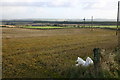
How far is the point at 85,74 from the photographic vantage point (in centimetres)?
563

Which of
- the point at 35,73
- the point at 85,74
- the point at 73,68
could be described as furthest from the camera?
the point at 35,73

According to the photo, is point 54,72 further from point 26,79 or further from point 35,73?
point 26,79

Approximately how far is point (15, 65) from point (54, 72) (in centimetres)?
229

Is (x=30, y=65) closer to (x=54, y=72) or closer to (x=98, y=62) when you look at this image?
(x=54, y=72)

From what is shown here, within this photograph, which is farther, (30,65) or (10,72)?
(30,65)

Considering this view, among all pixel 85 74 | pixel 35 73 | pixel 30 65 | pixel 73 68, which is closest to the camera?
pixel 85 74

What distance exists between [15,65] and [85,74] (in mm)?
3768

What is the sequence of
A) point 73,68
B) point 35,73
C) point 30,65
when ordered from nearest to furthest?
point 73,68 → point 35,73 → point 30,65

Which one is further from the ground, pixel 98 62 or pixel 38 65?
pixel 98 62

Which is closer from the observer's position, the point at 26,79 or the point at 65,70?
the point at 26,79

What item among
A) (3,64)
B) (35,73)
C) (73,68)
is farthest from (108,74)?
(3,64)

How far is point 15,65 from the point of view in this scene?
786cm

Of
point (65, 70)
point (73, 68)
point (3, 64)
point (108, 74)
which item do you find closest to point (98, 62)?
point (108, 74)

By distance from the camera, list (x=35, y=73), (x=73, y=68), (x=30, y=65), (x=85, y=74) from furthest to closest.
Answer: (x=30, y=65)
(x=35, y=73)
(x=73, y=68)
(x=85, y=74)
